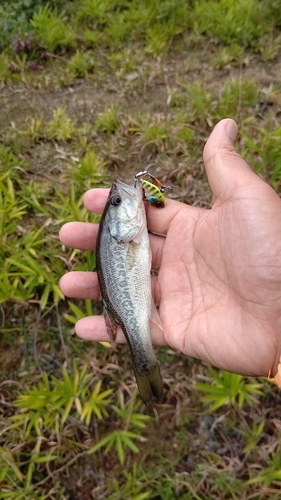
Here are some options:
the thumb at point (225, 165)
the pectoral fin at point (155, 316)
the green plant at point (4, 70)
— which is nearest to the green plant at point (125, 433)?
the pectoral fin at point (155, 316)

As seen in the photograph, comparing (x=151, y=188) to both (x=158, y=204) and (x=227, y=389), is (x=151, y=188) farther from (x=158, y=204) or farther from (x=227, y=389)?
(x=227, y=389)

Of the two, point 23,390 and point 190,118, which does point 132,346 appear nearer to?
point 23,390

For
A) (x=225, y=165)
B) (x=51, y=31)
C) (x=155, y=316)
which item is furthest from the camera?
(x=51, y=31)

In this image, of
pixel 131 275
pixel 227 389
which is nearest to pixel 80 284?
pixel 131 275

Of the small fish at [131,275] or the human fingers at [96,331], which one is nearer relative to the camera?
the small fish at [131,275]

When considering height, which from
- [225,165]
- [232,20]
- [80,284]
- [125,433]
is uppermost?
[232,20]

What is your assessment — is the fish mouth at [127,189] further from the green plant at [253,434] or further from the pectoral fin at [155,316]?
the green plant at [253,434]
